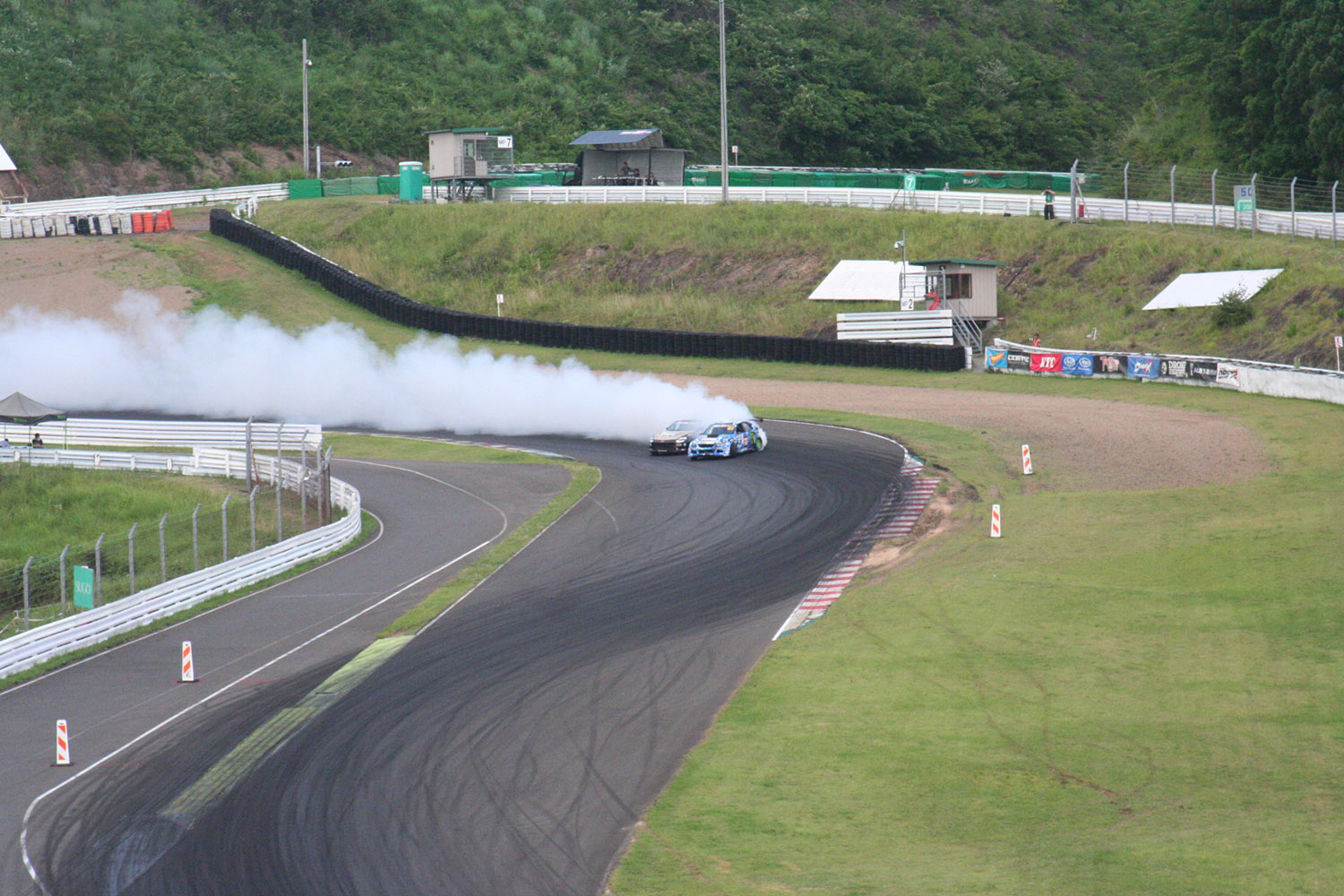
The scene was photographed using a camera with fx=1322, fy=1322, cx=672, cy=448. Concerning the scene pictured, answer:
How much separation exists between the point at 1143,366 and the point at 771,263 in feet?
75.1

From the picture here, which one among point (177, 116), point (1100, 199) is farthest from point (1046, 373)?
point (177, 116)

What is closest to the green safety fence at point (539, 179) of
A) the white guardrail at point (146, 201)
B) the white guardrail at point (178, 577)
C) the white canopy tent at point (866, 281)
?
the white guardrail at point (146, 201)

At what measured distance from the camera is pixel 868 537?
29.2 metres

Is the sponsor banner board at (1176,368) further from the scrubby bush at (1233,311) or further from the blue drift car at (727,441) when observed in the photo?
the blue drift car at (727,441)

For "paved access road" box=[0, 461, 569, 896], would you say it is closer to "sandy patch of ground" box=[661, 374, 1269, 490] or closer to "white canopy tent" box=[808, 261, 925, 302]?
"sandy patch of ground" box=[661, 374, 1269, 490]

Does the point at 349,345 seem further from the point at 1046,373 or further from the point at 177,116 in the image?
the point at 177,116

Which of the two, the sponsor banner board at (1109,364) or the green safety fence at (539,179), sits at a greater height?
the green safety fence at (539,179)

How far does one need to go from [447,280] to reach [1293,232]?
40.4 meters

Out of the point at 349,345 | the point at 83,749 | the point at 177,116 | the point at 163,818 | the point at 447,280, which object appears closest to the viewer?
the point at 163,818

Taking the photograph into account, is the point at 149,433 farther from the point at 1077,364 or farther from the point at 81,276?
the point at 1077,364

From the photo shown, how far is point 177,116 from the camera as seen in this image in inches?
3597

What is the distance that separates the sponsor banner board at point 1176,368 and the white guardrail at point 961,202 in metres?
12.3

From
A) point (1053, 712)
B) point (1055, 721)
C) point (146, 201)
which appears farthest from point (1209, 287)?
point (146, 201)

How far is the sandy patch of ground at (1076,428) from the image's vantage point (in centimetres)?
3325
